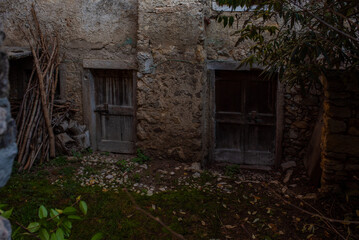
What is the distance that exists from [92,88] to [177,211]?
9.69 feet

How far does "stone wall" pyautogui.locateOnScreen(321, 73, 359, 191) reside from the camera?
346 cm

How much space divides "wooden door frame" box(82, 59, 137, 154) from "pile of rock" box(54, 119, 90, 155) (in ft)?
0.47

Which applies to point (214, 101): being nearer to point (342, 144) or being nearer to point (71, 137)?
point (342, 144)

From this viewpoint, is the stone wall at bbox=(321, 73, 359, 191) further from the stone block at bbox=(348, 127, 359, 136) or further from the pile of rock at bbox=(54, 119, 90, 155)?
the pile of rock at bbox=(54, 119, 90, 155)

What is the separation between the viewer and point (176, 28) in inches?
187

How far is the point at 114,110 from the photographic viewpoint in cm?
557

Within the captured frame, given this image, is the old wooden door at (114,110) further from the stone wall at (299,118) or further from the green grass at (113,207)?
the stone wall at (299,118)

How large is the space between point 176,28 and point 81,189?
112 inches

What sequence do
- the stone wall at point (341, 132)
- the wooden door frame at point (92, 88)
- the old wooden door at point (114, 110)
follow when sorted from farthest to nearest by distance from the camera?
the old wooden door at point (114, 110), the wooden door frame at point (92, 88), the stone wall at point (341, 132)

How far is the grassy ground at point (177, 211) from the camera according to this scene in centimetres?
332

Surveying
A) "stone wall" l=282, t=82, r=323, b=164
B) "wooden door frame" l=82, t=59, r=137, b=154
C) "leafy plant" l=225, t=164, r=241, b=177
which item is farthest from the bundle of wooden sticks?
"stone wall" l=282, t=82, r=323, b=164

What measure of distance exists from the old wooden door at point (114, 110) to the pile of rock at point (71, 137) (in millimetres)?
301

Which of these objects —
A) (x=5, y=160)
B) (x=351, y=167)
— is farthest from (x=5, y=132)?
(x=351, y=167)

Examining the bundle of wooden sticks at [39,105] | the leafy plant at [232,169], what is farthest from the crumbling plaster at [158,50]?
the leafy plant at [232,169]
